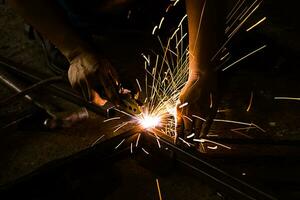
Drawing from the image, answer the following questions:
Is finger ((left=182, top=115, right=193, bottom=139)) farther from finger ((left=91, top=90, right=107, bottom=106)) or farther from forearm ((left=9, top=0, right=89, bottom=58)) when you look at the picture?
forearm ((left=9, top=0, right=89, bottom=58))

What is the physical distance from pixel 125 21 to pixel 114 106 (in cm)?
123

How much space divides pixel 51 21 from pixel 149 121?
100cm

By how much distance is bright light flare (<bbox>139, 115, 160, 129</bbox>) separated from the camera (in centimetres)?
246

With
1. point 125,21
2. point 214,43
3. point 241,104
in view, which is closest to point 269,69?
point 241,104

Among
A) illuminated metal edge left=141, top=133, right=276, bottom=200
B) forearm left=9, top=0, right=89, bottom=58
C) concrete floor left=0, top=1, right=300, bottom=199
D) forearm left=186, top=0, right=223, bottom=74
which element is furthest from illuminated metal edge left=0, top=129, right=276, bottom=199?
forearm left=9, top=0, right=89, bottom=58

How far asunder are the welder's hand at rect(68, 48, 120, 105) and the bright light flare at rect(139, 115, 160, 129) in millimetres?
219

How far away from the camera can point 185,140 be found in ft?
7.66

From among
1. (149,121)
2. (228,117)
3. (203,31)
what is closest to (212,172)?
(149,121)

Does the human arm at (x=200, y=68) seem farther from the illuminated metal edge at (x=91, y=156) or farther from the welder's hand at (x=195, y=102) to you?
the illuminated metal edge at (x=91, y=156)

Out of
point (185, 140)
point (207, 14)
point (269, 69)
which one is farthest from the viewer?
point (269, 69)

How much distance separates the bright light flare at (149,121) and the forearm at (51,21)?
2.28 ft

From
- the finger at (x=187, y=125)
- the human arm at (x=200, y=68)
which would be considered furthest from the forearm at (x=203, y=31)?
the finger at (x=187, y=125)

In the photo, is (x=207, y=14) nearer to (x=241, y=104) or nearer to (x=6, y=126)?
(x=241, y=104)

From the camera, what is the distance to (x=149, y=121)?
2.53 meters
